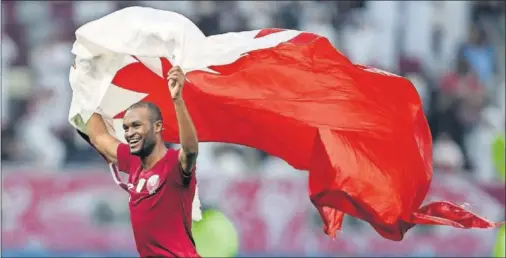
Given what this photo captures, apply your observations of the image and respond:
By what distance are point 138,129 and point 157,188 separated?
12.8 inches

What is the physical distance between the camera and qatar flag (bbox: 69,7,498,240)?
8.99 meters

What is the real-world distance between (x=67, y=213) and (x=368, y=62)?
3.78 metres

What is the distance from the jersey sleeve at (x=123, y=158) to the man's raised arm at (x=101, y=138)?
4cm

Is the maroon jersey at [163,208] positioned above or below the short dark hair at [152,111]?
below

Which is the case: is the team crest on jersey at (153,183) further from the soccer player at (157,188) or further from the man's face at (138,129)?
the man's face at (138,129)

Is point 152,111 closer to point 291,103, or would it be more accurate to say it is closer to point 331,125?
point 291,103

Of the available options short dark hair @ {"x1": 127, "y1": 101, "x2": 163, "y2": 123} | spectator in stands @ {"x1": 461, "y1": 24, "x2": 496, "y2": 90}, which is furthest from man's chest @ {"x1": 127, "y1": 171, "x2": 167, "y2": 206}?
spectator in stands @ {"x1": 461, "y1": 24, "x2": 496, "y2": 90}

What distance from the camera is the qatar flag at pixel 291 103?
29.5 feet

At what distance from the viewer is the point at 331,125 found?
9227 millimetres

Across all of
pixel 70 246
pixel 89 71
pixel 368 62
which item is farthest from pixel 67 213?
pixel 89 71

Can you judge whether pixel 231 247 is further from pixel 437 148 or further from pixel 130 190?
pixel 130 190

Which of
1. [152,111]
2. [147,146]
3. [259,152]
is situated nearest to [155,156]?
[147,146]

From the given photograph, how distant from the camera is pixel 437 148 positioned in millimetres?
17641

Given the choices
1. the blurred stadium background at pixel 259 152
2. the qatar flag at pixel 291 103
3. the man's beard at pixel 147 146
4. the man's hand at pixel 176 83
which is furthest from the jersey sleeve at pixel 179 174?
the blurred stadium background at pixel 259 152
